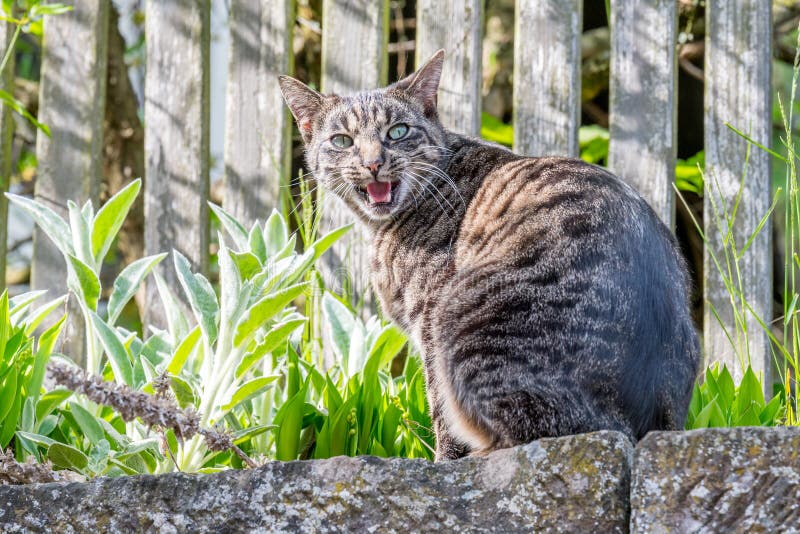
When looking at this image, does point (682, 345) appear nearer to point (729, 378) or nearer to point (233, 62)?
point (729, 378)

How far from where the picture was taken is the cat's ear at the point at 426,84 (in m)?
3.03

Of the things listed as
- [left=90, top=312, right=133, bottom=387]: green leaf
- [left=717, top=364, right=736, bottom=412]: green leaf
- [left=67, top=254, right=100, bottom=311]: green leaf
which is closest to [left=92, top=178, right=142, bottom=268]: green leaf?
[left=67, top=254, right=100, bottom=311]: green leaf

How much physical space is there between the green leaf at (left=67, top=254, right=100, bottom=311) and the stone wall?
903 mm

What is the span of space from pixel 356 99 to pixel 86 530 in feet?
5.84

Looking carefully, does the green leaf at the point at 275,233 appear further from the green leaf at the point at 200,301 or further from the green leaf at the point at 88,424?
the green leaf at the point at 88,424

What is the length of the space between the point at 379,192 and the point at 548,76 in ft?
2.63

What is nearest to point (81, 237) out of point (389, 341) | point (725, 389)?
point (389, 341)

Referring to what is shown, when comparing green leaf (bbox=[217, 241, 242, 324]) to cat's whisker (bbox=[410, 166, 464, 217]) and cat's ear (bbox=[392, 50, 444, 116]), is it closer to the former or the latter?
cat's whisker (bbox=[410, 166, 464, 217])

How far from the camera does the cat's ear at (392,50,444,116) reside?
3027 mm

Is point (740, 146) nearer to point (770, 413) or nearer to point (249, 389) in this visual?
point (770, 413)

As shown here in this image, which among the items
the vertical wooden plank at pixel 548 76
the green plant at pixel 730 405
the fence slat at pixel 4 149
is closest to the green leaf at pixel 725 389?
the green plant at pixel 730 405

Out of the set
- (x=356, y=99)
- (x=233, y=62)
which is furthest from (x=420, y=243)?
(x=233, y=62)

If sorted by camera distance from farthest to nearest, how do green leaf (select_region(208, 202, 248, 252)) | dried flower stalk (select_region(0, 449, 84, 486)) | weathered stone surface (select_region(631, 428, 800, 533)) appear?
green leaf (select_region(208, 202, 248, 252)) < dried flower stalk (select_region(0, 449, 84, 486)) < weathered stone surface (select_region(631, 428, 800, 533))

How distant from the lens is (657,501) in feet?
4.73
